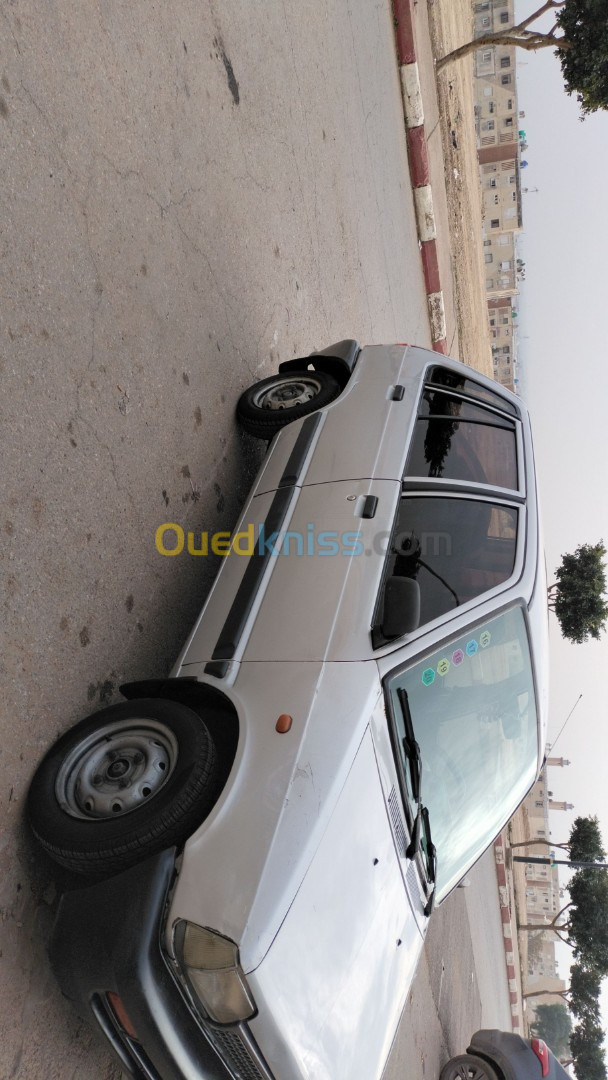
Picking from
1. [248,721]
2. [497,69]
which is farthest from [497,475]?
[497,69]

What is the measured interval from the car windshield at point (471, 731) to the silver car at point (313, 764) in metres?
0.01

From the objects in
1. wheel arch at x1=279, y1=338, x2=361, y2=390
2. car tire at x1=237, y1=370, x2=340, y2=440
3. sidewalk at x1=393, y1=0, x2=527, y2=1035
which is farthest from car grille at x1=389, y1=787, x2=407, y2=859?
sidewalk at x1=393, y1=0, x2=527, y2=1035

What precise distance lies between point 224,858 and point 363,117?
966 centimetres

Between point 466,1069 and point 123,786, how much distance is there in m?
7.42

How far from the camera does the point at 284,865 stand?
8.21 feet

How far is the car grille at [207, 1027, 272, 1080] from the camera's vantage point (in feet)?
8.05

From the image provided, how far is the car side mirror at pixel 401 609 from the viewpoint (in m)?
3.12

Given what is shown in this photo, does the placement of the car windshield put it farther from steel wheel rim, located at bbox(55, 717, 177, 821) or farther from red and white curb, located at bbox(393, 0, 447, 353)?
red and white curb, located at bbox(393, 0, 447, 353)

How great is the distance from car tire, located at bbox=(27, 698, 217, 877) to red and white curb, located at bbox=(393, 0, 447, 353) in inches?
493

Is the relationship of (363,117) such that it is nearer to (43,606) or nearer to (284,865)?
(43,606)

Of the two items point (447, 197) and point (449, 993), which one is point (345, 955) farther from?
point (447, 197)

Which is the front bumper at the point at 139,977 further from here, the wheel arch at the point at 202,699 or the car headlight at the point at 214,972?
the wheel arch at the point at 202,699

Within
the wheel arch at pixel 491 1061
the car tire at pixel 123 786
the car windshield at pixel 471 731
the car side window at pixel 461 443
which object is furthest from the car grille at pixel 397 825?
the wheel arch at pixel 491 1061

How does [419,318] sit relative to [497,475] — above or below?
above
